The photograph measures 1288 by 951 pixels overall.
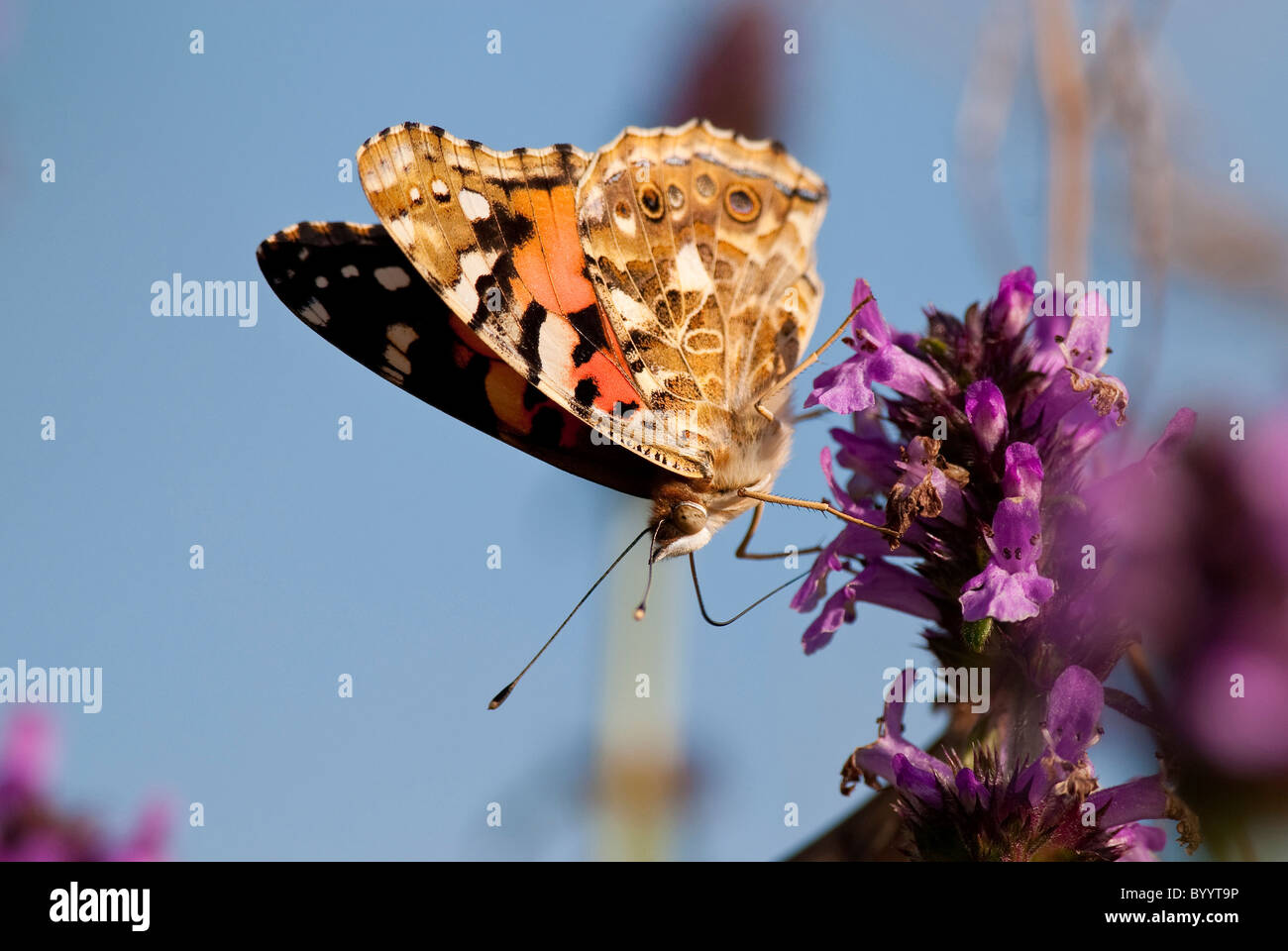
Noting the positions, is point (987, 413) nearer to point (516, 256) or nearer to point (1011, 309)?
point (1011, 309)

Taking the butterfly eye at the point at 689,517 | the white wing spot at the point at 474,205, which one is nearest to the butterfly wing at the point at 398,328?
the butterfly eye at the point at 689,517

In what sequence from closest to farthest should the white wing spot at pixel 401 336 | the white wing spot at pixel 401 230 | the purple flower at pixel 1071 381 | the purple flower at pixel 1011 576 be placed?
the purple flower at pixel 1011 576 < the purple flower at pixel 1071 381 < the white wing spot at pixel 401 230 < the white wing spot at pixel 401 336

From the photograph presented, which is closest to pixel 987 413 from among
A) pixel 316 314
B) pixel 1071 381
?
pixel 1071 381

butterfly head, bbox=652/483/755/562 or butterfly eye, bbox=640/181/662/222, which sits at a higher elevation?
butterfly eye, bbox=640/181/662/222

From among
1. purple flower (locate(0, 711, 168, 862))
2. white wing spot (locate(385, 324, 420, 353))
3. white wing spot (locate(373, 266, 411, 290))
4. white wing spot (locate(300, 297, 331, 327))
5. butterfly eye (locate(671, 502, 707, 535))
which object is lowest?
purple flower (locate(0, 711, 168, 862))

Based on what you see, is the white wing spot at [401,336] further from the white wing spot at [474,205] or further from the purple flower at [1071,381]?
the purple flower at [1071,381]

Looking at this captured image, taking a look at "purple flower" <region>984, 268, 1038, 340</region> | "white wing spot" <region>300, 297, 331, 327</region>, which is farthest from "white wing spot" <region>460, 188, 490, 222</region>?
"purple flower" <region>984, 268, 1038, 340</region>

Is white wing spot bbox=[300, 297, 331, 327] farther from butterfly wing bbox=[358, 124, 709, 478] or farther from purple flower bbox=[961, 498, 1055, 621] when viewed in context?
purple flower bbox=[961, 498, 1055, 621]
